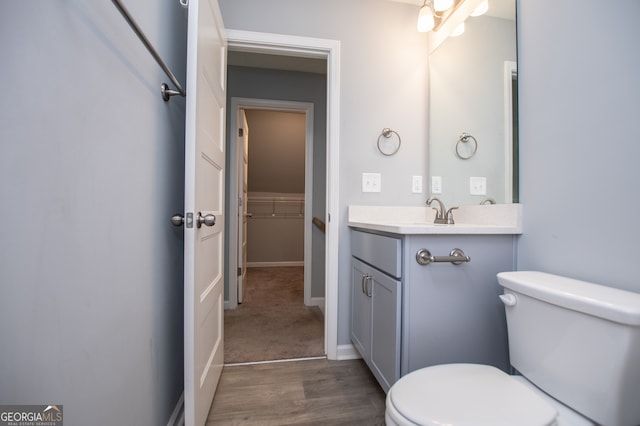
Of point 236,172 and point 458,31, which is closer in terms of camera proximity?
point 458,31

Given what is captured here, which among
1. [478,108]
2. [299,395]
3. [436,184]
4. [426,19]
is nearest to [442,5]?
[426,19]

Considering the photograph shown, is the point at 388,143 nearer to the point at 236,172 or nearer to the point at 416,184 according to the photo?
the point at 416,184

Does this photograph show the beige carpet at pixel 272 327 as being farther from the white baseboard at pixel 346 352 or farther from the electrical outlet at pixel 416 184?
the electrical outlet at pixel 416 184

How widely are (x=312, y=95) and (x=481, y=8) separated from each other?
1688mm

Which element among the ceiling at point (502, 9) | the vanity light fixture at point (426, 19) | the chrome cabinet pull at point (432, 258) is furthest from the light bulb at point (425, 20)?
the chrome cabinet pull at point (432, 258)

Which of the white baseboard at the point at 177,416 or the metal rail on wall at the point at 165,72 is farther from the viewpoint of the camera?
the white baseboard at the point at 177,416

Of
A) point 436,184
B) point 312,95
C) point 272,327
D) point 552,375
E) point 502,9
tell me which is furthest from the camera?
point 312,95

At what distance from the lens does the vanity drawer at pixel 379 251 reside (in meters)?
1.10

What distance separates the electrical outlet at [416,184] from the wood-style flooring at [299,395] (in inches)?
46.8

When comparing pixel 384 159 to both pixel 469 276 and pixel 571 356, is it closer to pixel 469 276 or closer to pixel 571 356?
pixel 469 276

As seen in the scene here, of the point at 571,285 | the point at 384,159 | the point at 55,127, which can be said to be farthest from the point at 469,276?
the point at 55,127

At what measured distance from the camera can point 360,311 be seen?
1.56m

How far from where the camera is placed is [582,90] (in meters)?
0.91

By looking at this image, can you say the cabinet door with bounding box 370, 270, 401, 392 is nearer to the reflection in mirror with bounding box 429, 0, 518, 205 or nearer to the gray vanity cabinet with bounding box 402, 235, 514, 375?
the gray vanity cabinet with bounding box 402, 235, 514, 375
